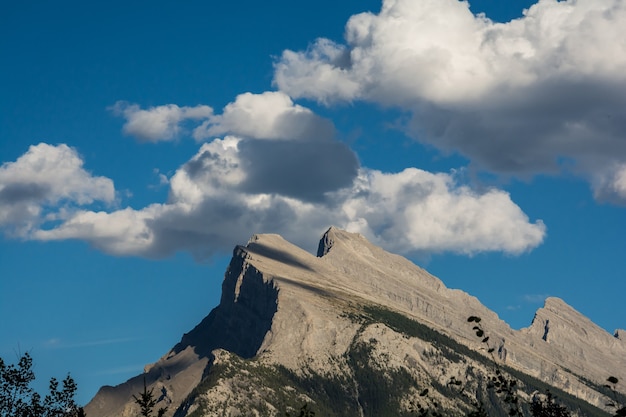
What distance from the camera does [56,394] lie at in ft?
332

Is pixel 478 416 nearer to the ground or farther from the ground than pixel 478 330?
nearer to the ground

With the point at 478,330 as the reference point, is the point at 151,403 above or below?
below

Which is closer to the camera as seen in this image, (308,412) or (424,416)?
(424,416)

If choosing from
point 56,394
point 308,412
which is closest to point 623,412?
point 308,412

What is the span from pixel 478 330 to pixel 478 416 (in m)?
8.74

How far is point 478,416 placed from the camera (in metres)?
81.7

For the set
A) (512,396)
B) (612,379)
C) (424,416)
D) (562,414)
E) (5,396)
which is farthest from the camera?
(5,396)

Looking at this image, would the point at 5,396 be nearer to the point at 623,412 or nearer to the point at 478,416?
the point at 478,416

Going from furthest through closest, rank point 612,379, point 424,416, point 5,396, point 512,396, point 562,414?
1. point 5,396
2. point 424,416
3. point 562,414
4. point 512,396
5. point 612,379

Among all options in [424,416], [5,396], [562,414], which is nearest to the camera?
[562,414]

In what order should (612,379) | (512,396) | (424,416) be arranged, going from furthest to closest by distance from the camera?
1. (424,416)
2. (512,396)
3. (612,379)

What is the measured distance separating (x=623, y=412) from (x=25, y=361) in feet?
201

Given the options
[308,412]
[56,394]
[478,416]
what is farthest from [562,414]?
[56,394]

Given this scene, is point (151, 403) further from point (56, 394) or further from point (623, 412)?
point (623, 412)
